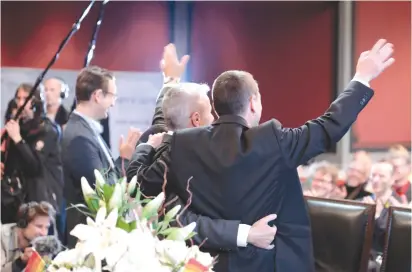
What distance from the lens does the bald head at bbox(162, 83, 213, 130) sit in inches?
74.4

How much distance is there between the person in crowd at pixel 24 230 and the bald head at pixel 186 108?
151 centimetres

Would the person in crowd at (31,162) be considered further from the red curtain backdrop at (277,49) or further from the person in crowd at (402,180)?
the red curtain backdrop at (277,49)

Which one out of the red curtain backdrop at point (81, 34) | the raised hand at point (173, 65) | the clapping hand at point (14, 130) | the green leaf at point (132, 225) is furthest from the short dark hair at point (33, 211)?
the red curtain backdrop at point (81, 34)

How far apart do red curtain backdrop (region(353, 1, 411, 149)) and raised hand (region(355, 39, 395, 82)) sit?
4453 millimetres

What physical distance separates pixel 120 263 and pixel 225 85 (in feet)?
2.62

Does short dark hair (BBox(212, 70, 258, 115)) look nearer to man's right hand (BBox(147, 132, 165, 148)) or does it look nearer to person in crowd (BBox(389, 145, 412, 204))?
man's right hand (BBox(147, 132, 165, 148))

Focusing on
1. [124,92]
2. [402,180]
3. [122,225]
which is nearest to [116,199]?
[122,225]

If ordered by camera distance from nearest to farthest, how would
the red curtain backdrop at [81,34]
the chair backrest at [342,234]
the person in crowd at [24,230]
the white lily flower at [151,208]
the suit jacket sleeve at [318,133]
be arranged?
the white lily flower at [151,208], the suit jacket sleeve at [318,133], the chair backrest at [342,234], the person in crowd at [24,230], the red curtain backdrop at [81,34]

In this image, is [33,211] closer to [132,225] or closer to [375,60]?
[375,60]

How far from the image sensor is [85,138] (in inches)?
100.0

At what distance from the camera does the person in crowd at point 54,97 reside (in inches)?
173

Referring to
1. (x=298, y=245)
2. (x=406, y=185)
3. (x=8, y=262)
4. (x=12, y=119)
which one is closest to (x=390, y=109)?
(x=406, y=185)

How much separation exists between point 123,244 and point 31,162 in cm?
285

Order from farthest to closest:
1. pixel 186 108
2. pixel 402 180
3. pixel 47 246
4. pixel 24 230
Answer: pixel 402 180, pixel 24 230, pixel 47 246, pixel 186 108
